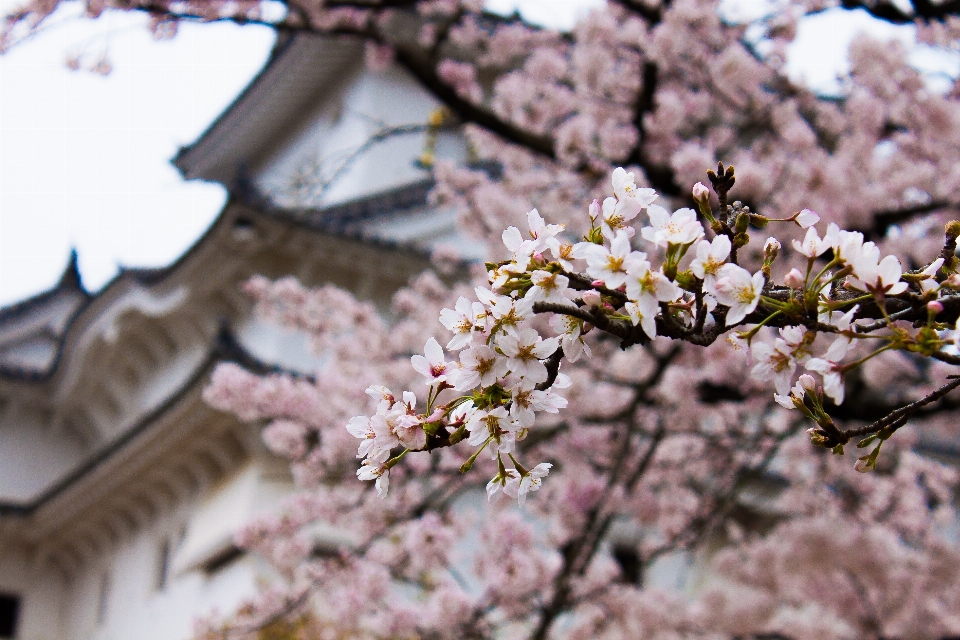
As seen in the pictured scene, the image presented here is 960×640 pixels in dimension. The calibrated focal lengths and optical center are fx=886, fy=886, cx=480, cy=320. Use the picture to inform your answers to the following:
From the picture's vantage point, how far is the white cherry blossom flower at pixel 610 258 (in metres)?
1.50

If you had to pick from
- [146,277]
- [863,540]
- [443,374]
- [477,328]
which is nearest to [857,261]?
[477,328]

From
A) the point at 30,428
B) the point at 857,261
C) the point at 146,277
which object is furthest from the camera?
the point at 30,428

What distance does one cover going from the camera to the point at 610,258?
5.03ft

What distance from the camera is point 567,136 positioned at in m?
6.24

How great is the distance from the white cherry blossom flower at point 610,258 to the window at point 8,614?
570 inches

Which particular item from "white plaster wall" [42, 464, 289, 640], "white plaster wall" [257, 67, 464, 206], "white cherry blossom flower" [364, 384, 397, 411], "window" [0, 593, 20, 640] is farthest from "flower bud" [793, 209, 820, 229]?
"window" [0, 593, 20, 640]

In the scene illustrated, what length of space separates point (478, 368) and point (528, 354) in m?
0.09

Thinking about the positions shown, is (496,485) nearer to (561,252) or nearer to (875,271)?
(561,252)

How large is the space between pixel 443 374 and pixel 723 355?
581 centimetres

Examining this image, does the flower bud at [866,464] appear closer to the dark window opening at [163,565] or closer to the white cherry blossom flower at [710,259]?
the white cherry blossom flower at [710,259]

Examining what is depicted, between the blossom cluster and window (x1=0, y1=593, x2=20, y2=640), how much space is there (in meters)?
14.1

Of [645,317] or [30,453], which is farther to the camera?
[30,453]

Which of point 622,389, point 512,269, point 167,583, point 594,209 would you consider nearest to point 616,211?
point 594,209

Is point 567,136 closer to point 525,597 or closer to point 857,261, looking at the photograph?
point 525,597
